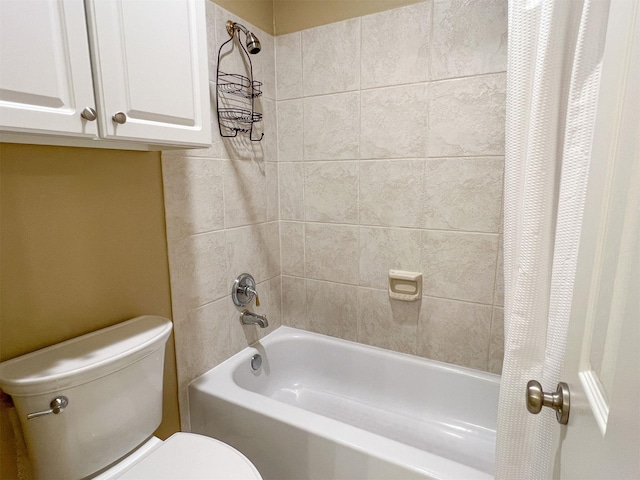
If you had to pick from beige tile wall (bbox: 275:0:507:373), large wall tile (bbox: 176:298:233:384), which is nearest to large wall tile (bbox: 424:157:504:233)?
beige tile wall (bbox: 275:0:507:373)

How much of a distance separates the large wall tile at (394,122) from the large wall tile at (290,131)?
1.15ft

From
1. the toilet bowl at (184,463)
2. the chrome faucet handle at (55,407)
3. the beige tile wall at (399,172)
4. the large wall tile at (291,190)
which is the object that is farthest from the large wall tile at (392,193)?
the chrome faucet handle at (55,407)

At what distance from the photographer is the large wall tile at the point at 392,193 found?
1.63 meters

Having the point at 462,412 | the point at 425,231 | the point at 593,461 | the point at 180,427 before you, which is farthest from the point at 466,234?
the point at 180,427

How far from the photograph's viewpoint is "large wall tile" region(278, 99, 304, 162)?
6.08ft

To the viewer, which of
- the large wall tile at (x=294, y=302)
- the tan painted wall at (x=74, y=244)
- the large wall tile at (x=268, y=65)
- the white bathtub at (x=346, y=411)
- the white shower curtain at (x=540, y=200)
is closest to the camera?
the white shower curtain at (x=540, y=200)

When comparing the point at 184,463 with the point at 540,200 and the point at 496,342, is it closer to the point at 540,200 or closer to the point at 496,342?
the point at 540,200

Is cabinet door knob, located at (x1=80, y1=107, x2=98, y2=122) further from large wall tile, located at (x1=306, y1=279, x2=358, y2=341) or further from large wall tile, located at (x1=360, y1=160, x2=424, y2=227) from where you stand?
large wall tile, located at (x1=306, y1=279, x2=358, y2=341)

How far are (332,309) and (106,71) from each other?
4.86 ft

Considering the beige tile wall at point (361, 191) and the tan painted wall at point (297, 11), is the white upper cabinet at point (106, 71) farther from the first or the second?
the tan painted wall at point (297, 11)

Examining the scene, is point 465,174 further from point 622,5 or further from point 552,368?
point 622,5

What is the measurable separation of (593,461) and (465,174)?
1230 millimetres

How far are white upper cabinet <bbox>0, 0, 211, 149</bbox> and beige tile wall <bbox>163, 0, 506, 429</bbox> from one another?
1.31ft

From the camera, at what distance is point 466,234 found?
1.56 metres
